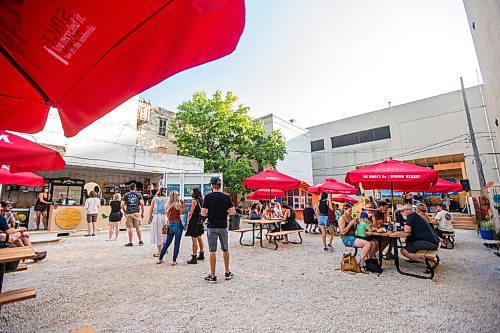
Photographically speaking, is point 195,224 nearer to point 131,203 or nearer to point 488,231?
point 131,203

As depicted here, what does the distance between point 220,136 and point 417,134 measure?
724 inches

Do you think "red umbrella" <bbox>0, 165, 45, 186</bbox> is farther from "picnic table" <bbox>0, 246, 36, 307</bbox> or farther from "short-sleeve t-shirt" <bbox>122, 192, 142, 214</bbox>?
"picnic table" <bbox>0, 246, 36, 307</bbox>

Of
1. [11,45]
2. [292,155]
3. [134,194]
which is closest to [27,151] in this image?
[11,45]

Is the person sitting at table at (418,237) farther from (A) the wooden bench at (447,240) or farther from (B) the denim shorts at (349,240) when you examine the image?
(A) the wooden bench at (447,240)

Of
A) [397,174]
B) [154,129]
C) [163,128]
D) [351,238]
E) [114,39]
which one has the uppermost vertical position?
[163,128]

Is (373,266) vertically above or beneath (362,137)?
beneath

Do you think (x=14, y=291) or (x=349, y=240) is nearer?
(x=14, y=291)

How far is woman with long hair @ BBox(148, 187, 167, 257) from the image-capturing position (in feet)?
20.3

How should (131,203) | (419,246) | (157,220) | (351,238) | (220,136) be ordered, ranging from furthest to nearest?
(220,136), (131,203), (157,220), (351,238), (419,246)

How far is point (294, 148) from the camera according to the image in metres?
25.5

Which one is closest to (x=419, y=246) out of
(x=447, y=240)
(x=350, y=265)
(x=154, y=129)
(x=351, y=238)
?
(x=351, y=238)

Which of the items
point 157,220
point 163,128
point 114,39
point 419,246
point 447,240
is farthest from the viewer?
point 163,128

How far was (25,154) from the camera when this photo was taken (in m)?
3.05

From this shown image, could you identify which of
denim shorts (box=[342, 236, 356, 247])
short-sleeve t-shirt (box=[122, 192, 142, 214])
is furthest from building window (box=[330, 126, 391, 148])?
short-sleeve t-shirt (box=[122, 192, 142, 214])
